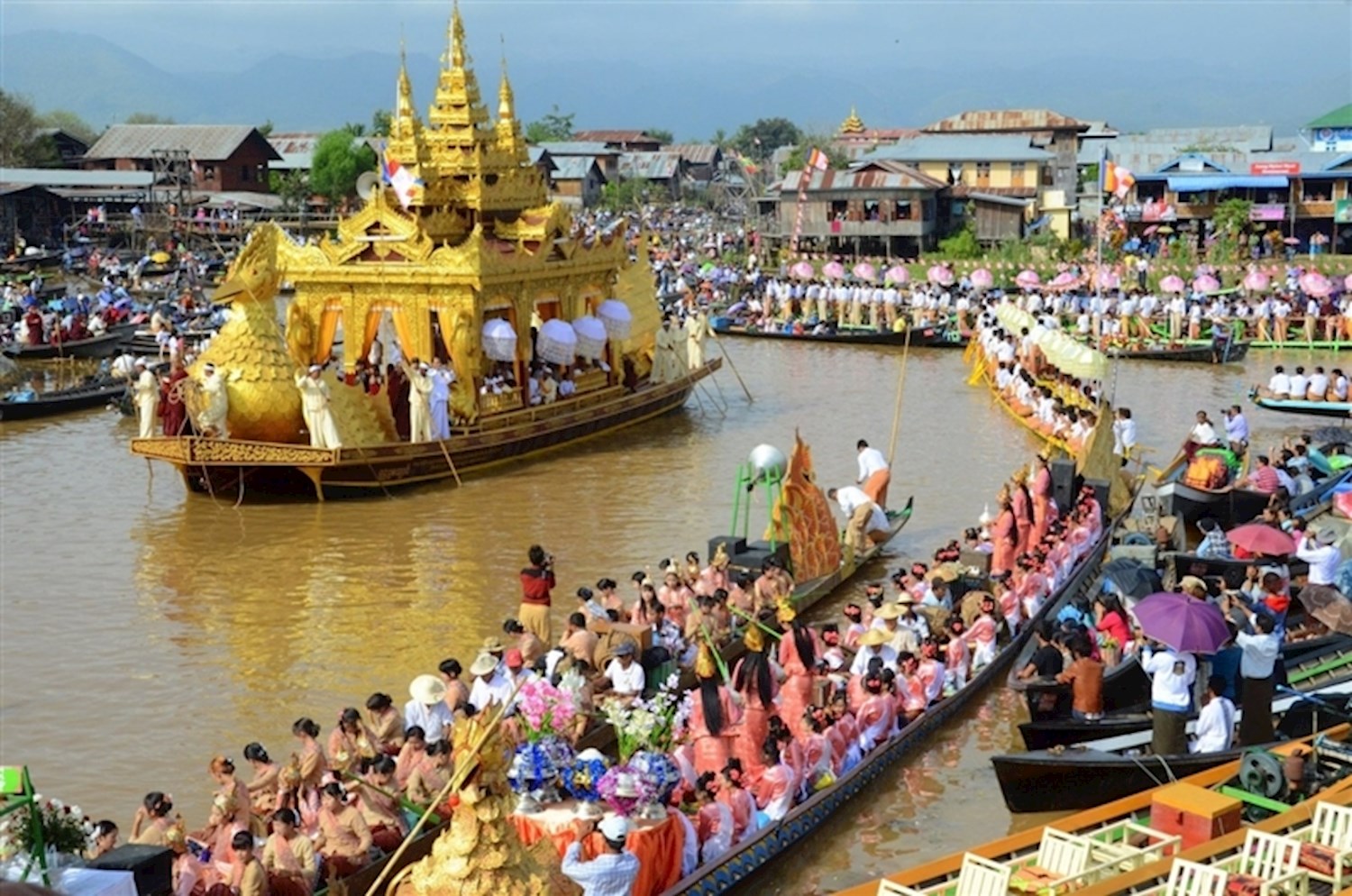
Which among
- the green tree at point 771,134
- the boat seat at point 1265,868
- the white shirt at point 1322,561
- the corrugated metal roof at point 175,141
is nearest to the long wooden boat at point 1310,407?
the white shirt at point 1322,561

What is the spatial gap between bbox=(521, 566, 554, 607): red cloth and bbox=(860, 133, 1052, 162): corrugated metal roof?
43.4 meters

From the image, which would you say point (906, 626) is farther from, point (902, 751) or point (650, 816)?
point (650, 816)

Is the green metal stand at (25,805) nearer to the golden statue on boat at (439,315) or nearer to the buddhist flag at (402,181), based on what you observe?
the golden statue on boat at (439,315)

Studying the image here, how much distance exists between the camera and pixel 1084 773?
10.4m

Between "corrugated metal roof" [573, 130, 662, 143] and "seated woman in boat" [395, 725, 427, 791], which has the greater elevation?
"corrugated metal roof" [573, 130, 662, 143]

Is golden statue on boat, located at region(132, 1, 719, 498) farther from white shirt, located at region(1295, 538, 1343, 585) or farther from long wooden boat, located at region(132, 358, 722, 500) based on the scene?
white shirt, located at region(1295, 538, 1343, 585)

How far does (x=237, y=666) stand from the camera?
14.2 m

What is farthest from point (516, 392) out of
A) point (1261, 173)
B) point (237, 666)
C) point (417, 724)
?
point (1261, 173)

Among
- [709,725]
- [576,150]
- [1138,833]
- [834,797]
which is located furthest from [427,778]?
[576,150]

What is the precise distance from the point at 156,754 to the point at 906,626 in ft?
20.0

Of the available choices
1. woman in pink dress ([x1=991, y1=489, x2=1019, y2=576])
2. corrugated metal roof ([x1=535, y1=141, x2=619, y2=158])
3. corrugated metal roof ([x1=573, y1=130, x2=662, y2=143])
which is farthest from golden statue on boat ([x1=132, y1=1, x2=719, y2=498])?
corrugated metal roof ([x1=573, y1=130, x2=662, y2=143])

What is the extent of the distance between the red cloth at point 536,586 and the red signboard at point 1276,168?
41.7 metres

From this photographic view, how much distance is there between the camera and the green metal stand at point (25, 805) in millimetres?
7098

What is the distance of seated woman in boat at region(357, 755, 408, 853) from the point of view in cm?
883
